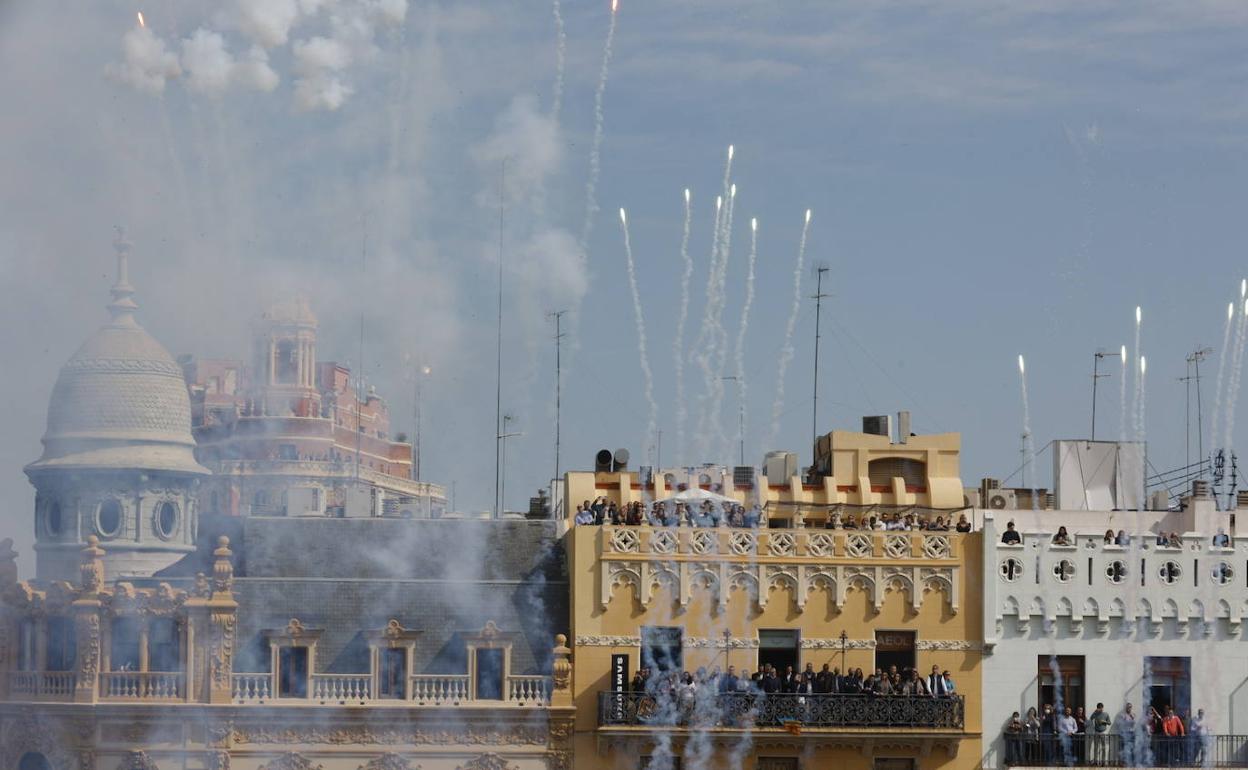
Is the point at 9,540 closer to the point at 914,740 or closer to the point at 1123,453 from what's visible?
the point at 914,740

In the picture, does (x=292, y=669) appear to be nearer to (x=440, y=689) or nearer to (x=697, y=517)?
Result: (x=440, y=689)

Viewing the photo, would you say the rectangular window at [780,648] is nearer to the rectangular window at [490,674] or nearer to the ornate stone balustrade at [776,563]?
the ornate stone balustrade at [776,563]

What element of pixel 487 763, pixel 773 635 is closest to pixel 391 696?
pixel 487 763

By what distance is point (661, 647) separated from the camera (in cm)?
10875

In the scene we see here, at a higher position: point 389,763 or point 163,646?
point 163,646

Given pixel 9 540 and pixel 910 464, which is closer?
pixel 9 540

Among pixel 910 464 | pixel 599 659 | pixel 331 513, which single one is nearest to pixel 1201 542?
pixel 910 464

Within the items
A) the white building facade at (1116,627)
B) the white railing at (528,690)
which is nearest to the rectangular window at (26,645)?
the white railing at (528,690)

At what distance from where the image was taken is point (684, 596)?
10900cm

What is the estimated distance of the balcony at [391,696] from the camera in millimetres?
107062

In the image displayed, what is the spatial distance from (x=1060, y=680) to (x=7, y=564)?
36238 millimetres

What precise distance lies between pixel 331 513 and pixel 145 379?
8.58m

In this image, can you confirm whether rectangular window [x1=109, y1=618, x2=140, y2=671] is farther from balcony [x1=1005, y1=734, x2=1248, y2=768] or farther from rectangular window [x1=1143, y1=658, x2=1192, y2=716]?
rectangular window [x1=1143, y1=658, x2=1192, y2=716]

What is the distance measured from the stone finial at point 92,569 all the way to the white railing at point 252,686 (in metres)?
5.74
